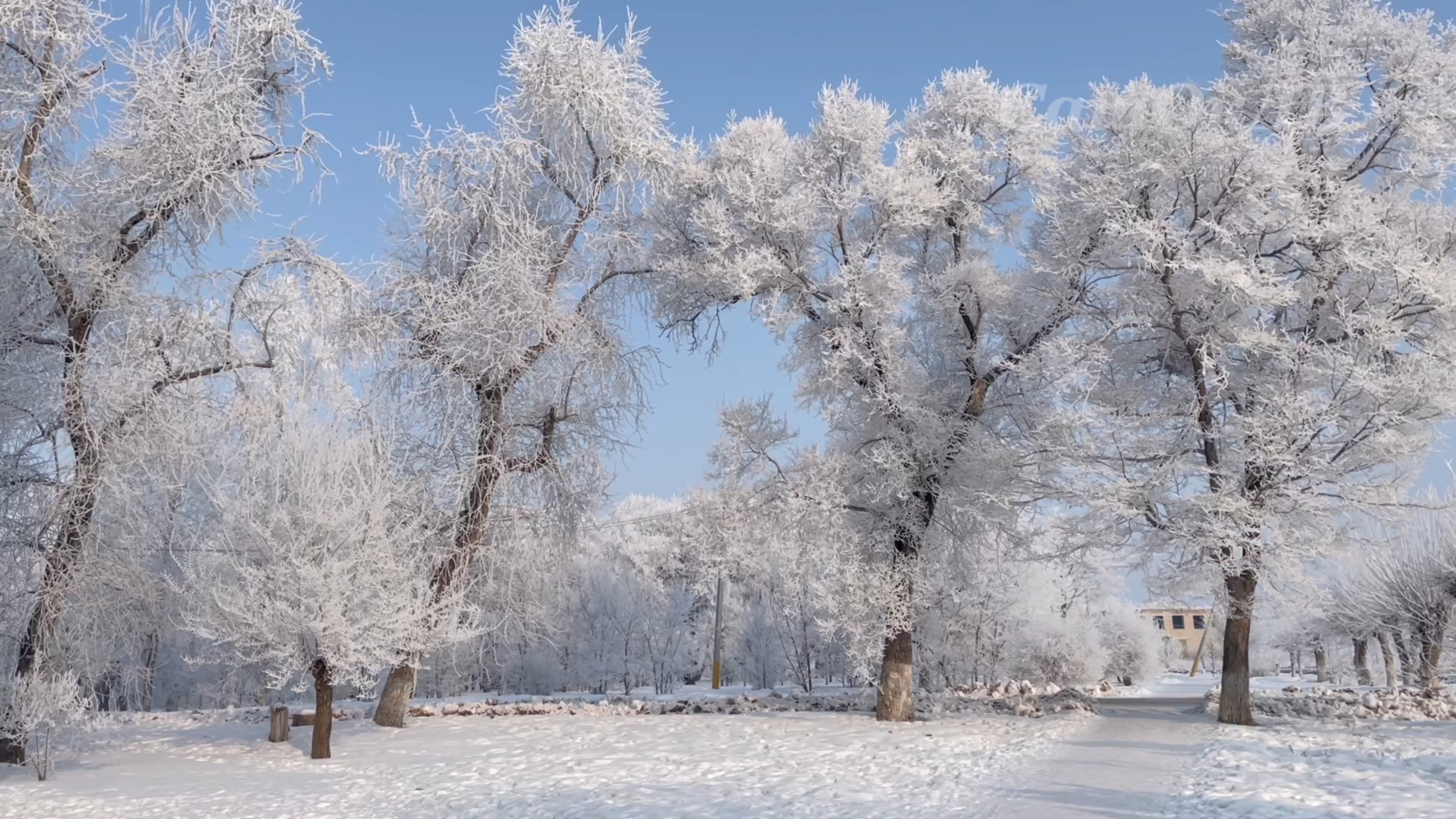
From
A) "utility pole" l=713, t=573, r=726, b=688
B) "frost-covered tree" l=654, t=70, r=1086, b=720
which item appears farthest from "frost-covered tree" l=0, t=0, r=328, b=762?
"utility pole" l=713, t=573, r=726, b=688

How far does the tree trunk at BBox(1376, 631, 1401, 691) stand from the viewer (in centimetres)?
2598

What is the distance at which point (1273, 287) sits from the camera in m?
14.2

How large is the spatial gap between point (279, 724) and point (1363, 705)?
17.4 meters

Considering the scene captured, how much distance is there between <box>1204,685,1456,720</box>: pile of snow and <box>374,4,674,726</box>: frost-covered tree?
12.5m

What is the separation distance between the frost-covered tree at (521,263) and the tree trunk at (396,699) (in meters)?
0.03

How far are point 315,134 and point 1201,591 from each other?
48.0ft

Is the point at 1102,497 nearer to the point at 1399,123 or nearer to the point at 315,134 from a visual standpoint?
the point at 1399,123

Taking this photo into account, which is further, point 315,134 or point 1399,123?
point 1399,123

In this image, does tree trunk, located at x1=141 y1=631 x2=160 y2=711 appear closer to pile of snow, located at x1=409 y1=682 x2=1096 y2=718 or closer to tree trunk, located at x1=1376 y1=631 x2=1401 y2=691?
pile of snow, located at x1=409 y1=682 x2=1096 y2=718

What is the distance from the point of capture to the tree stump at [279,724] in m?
15.2

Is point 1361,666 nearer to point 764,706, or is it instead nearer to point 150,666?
point 764,706

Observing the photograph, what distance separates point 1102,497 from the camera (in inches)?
598

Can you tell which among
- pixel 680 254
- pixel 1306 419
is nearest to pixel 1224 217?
pixel 1306 419

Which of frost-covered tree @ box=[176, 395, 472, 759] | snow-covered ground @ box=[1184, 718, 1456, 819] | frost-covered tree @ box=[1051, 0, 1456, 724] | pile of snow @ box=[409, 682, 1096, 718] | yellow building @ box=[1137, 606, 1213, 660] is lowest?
yellow building @ box=[1137, 606, 1213, 660]
